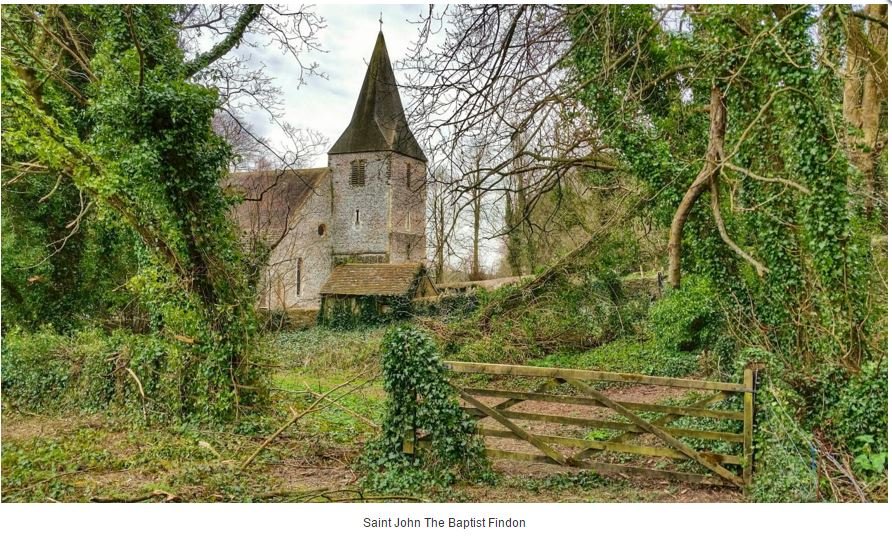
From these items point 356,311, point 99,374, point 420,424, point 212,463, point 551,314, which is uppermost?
point 551,314

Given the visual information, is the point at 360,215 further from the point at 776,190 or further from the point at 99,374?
the point at 776,190

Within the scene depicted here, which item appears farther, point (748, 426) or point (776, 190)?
point (776, 190)

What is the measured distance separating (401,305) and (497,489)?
1690 centimetres

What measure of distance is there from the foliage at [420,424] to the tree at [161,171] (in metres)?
3.31

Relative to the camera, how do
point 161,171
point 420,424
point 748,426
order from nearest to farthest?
point 748,426 → point 420,424 → point 161,171

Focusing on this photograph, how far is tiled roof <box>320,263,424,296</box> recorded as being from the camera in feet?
83.0

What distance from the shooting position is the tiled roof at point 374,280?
2530 centimetres

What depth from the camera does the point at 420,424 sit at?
22.8 feet

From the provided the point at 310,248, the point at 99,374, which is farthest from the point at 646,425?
the point at 310,248

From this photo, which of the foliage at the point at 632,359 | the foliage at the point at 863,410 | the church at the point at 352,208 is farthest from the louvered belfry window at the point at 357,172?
the foliage at the point at 863,410

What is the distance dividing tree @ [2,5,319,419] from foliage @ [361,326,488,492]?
130 inches

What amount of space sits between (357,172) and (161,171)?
26694mm

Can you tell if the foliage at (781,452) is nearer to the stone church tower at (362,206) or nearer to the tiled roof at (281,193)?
the tiled roof at (281,193)

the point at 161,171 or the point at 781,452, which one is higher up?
the point at 161,171
